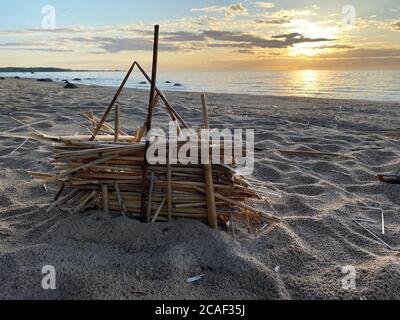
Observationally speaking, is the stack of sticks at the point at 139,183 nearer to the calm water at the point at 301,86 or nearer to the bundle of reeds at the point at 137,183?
the bundle of reeds at the point at 137,183

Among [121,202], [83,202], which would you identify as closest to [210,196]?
[121,202]

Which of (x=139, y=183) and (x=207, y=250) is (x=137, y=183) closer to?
(x=139, y=183)

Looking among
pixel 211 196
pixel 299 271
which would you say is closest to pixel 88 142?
pixel 211 196

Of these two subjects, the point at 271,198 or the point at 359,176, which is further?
the point at 359,176

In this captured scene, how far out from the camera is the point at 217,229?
88.9 inches

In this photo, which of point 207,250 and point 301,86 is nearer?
point 207,250

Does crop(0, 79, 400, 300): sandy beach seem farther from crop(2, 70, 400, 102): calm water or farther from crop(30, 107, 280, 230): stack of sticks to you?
crop(2, 70, 400, 102): calm water

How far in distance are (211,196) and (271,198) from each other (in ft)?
3.25

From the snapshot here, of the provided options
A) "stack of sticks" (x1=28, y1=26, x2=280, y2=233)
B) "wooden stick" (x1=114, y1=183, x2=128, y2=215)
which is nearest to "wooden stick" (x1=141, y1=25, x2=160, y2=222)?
"stack of sticks" (x1=28, y1=26, x2=280, y2=233)

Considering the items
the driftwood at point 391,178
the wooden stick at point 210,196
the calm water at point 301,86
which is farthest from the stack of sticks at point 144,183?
the calm water at point 301,86

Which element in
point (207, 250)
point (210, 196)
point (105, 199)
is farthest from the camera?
point (105, 199)

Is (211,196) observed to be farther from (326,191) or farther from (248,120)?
(248,120)

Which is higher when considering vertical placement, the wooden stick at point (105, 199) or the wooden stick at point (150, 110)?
the wooden stick at point (150, 110)

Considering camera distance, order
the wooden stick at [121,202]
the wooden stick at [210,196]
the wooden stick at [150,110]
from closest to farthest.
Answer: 1. the wooden stick at [150,110]
2. the wooden stick at [210,196]
3. the wooden stick at [121,202]
